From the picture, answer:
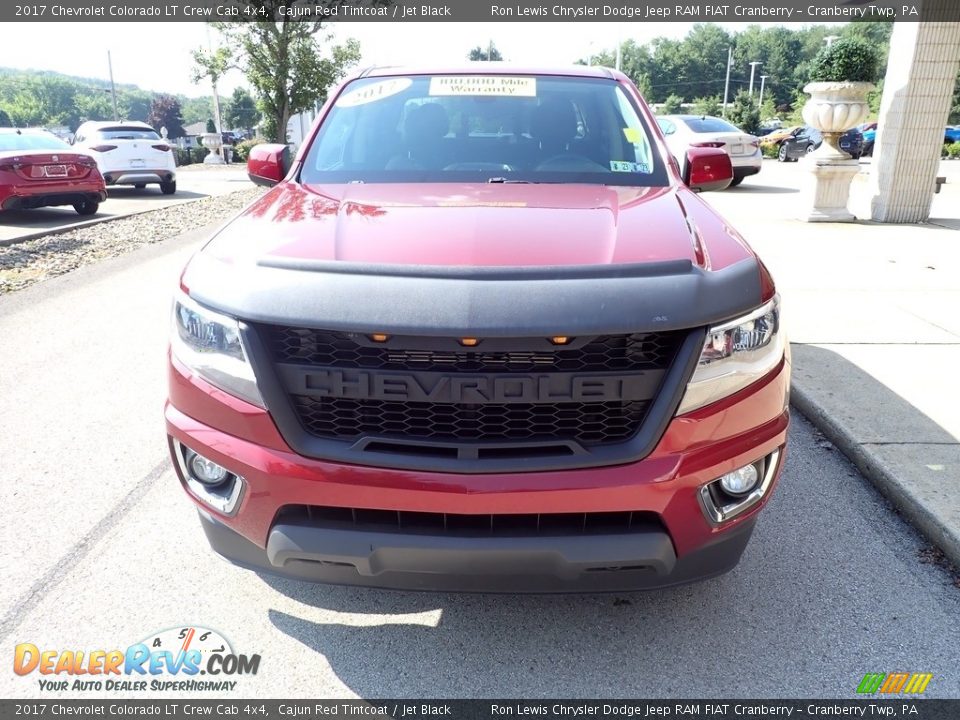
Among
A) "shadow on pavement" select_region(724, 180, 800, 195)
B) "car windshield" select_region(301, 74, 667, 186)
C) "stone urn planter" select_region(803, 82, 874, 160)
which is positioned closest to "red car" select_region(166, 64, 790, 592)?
"car windshield" select_region(301, 74, 667, 186)

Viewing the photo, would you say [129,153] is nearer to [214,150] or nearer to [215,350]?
[215,350]

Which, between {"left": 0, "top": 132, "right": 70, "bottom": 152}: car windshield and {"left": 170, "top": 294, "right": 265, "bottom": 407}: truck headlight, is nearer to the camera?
{"left": 170, "top": 294, "right": 265, "bottom": 407}: truck headlight

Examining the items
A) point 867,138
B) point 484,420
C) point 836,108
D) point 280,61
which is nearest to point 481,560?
point 484,420

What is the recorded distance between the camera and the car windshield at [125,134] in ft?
51.4

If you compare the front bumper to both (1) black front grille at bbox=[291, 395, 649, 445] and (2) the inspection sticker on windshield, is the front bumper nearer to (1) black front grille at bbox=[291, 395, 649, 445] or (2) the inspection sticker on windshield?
(1) black front grille at bbox=[291, 395, 649, 445]

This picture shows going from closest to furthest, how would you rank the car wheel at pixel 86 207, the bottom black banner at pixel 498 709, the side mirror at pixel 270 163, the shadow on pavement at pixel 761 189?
the bottom black banner at pixel 498 709
the side mirror at pixel 270 163
the car wheel at pixel 86 207
the shadow on pavement at pixel 761 189

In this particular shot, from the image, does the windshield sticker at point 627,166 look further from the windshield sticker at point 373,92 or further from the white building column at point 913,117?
the white building column at point 913,117

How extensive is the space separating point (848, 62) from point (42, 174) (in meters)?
11.9

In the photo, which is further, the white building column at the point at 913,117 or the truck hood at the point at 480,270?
the white building column at the point at 913,117

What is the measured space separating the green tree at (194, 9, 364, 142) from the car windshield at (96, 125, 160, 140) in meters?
9.48

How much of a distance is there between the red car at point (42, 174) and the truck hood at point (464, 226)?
990 centimetres

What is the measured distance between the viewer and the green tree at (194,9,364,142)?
24.5 m

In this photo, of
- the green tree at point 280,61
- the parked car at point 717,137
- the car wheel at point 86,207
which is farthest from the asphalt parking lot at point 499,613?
the green tree at point 280,61

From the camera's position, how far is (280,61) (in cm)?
2483
